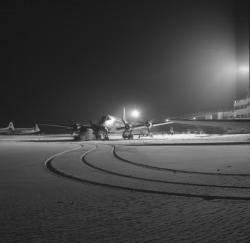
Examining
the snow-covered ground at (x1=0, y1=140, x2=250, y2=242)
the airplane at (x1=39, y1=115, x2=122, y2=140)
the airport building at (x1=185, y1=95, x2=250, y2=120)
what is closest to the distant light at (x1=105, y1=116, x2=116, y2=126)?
the airplane at (x1=39, y1=115, x2=122, y2=140)

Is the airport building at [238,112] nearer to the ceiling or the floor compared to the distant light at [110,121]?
nearer to the ceiling

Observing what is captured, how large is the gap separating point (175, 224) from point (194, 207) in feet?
4.45

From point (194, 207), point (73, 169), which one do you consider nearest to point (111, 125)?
point (73, 169)

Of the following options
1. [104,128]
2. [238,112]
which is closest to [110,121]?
[104,128]

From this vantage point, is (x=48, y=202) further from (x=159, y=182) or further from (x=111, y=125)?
(x=111, y=125)

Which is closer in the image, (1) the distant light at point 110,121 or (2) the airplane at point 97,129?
(2) the airplane at point 97,129

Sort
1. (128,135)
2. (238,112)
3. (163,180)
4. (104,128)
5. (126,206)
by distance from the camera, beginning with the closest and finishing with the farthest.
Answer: (126,206), (163,180), (104,128), (128,135), (238,112)

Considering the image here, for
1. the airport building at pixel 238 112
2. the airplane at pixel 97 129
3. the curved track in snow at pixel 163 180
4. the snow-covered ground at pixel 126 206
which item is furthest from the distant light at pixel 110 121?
the snow-covered ground at pixel 126 206

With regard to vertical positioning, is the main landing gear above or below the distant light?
below

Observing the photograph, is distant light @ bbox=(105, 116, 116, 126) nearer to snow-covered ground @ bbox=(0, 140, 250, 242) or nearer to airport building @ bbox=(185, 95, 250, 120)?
airport building @ bbox=(185, 95, 250, 120)

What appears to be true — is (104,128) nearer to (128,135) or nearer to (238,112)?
(128,135)

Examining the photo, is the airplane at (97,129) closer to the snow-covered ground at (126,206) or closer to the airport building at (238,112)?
the airport building at (238,112)

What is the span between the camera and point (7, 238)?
16.8ft

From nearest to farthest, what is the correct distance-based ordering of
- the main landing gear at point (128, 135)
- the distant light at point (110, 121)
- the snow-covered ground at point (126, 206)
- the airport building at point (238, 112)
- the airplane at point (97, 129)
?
the snow-covered ground at point (126, 206) < the airplane at point (97, 129) < the main landing gear at point (128, 135) < the distant light at point (110, 121) < the airport building at point (238, 112)
